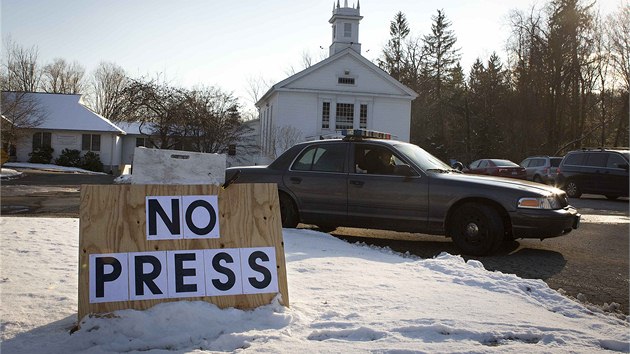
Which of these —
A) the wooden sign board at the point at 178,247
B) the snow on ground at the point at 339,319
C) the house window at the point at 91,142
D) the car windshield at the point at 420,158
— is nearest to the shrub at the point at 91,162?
the house window at the point at 91,142

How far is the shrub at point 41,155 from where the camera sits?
3912 cm

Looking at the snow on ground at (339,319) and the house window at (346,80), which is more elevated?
the house window at (346,80)

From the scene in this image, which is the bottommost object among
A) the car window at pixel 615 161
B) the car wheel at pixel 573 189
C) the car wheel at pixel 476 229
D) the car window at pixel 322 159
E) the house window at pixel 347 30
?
the car wheel at pixel 476 229

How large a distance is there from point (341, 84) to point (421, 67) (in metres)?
25.9

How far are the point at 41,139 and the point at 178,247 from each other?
40.9 metres

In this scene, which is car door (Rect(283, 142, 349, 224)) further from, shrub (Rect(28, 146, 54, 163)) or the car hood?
shrub (Rect(28, 146, 54, 163))

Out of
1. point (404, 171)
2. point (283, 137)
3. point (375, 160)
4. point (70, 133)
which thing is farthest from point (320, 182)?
point (70, 133)

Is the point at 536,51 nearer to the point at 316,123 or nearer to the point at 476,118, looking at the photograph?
the point at 476,118

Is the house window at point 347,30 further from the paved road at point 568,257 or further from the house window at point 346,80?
the paved road at point 568,257

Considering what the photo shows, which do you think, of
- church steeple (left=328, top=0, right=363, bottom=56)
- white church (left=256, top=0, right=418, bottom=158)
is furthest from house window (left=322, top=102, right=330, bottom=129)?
church steeple (left=328, top=0, right=363, bottom=56)

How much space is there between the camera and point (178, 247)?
4.01 m

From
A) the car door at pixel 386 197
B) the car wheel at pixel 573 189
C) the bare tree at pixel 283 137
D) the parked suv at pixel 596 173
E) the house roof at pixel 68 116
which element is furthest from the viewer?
the house roof at pixel 68 116

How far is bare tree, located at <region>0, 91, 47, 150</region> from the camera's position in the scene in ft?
107

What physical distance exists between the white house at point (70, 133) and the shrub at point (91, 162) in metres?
0.76
